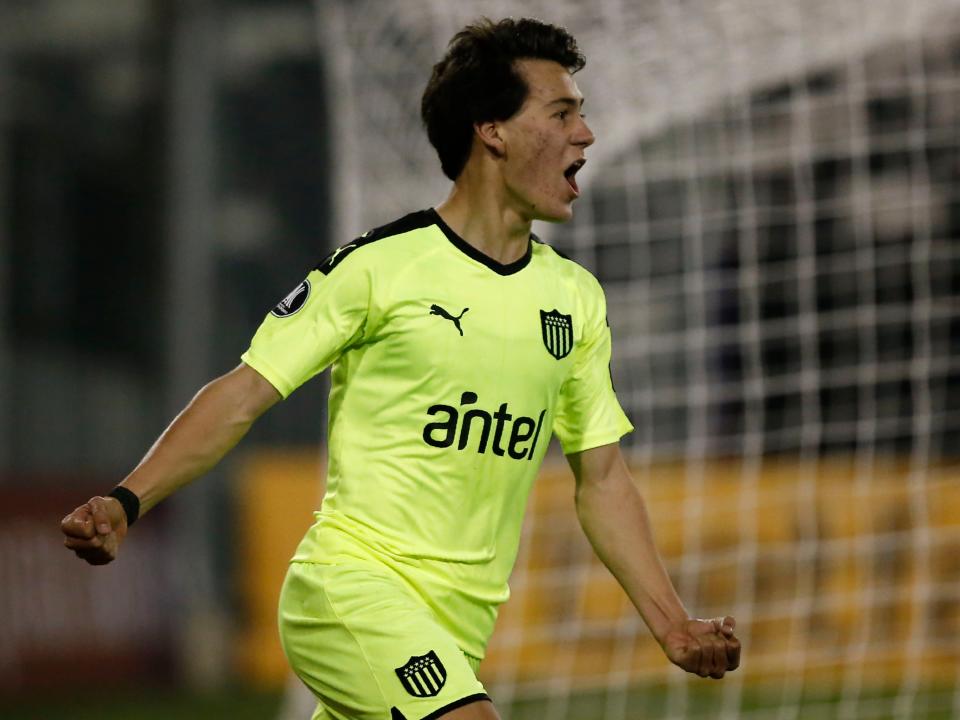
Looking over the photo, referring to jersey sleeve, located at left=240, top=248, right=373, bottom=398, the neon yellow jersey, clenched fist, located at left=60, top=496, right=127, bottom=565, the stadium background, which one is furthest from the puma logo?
the stadium background

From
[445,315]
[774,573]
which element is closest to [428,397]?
[445,315]

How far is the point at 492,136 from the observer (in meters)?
4.20

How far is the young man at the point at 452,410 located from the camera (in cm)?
379

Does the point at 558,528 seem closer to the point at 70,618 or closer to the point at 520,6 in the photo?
the point at 520,6

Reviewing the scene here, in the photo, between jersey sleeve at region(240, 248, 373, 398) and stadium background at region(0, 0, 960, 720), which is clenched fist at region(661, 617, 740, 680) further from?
stadium background at region(0, 0, 960, 720)

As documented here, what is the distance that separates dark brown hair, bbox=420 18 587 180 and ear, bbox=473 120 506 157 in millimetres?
15

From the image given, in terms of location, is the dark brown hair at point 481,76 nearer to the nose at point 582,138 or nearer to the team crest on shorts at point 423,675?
the nose at point 582,138

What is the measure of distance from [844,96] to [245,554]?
5637 millimetres

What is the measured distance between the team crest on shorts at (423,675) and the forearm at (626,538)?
55 cm

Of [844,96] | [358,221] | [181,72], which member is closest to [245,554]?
[181,72]

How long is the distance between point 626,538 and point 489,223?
2.63ft

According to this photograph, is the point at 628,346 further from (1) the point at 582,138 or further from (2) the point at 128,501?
(2) the point at 128,501

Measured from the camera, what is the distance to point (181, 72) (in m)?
13.2

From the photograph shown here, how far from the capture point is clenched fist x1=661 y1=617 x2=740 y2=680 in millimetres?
3781
